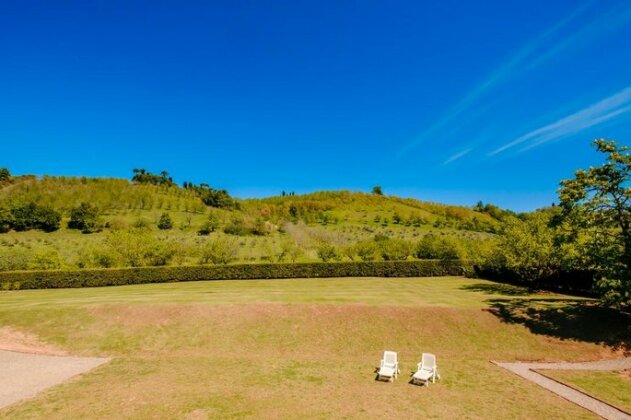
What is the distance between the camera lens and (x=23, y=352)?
19844 mm

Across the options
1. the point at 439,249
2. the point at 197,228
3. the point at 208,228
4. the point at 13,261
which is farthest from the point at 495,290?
the point at 197,228

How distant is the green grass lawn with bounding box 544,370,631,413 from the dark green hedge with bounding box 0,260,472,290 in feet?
92.3

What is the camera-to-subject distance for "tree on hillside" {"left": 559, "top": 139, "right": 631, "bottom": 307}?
21297 millimetres

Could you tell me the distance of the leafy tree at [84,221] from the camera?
7625 centimetres

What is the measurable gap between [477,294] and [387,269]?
49.3 feet

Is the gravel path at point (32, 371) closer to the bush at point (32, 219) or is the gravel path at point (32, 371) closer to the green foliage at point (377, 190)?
the bush at point (32, 219)

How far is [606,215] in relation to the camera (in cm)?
2255

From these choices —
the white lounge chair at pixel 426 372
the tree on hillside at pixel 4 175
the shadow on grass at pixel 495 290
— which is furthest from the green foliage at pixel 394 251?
the tree on hillside at pixel 4 175

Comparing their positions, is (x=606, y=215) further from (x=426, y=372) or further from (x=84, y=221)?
(x=84, y=221)

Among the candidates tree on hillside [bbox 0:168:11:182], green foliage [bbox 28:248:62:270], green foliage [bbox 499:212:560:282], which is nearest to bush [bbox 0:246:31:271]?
green foliage [bbox 28:248:62:270]

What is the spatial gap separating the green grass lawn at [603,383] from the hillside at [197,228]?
29.2 m

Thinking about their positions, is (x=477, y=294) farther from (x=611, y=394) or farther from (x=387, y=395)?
(x=387, y=395)

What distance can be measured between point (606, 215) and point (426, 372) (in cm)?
1610

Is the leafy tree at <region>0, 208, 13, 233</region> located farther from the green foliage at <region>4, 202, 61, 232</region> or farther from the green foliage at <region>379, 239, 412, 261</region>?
the green foliage at <region>379, 239, 412, 261</region>
